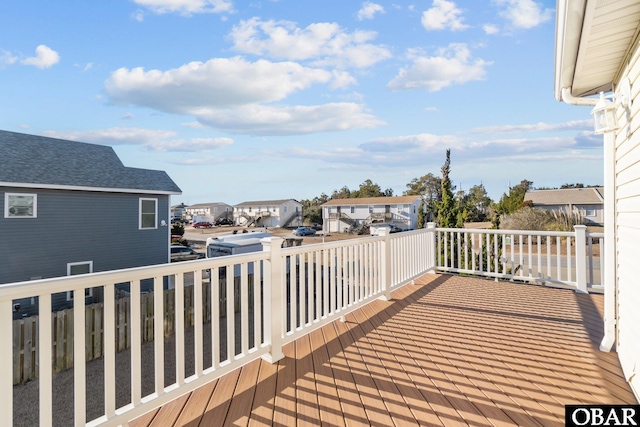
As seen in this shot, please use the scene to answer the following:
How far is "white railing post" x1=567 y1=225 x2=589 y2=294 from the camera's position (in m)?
4.29

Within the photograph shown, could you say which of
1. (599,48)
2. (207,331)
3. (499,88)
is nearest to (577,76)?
(599,48)

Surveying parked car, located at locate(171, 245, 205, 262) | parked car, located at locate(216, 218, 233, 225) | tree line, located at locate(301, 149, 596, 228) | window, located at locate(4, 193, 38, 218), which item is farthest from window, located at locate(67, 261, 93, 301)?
parked car, located at locate(216, 218, 233, 225)

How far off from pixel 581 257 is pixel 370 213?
30.1 m

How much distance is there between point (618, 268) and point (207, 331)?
7076 mm

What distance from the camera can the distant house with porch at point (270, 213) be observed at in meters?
43.6

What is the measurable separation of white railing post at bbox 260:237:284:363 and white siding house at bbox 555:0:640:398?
231 cm

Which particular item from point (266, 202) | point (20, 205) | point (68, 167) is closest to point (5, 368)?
point (20, 205)

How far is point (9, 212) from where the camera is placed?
8.66 meters

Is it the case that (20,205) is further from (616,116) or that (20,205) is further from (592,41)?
(616,116)

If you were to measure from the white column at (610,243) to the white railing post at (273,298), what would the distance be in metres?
2.73

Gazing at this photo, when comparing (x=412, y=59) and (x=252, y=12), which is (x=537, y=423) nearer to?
(x=412, y=59)

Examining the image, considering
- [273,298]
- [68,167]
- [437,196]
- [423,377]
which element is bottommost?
[423,377]

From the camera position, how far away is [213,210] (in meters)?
51.2

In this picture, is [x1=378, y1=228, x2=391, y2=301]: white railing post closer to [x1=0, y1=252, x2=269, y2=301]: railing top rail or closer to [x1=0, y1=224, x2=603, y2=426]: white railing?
[x1=0, y1=224, x2=603, y2=426]: white railing
